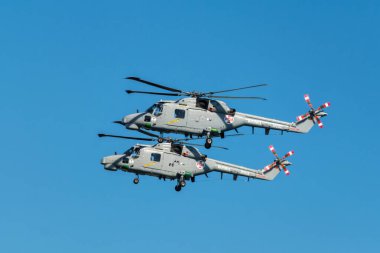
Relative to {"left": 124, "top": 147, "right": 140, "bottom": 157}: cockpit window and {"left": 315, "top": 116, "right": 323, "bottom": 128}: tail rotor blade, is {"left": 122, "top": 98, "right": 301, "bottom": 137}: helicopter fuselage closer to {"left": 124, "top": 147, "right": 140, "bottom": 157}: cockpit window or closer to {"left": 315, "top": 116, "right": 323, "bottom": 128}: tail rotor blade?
{"left": 124, "top": 147, "right": 140, "bottom": 157}: cockpit window

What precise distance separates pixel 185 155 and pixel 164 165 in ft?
6.17

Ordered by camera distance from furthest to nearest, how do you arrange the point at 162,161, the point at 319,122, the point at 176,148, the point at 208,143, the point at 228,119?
the point at 319,122 < the point at 176,148 < the point at 228,119 < the point at 162,161 < the point at 208,143

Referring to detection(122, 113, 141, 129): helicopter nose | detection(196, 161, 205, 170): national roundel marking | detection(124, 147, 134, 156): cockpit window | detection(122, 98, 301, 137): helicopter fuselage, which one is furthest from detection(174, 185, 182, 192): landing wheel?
detection(122, 113, 141, 129): helicopter nose

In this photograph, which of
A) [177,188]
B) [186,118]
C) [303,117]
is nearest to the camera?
[186,118]

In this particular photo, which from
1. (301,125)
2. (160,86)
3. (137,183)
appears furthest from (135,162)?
(301,125)

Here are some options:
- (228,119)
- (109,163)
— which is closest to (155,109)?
(109,163)

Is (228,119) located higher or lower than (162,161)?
higher

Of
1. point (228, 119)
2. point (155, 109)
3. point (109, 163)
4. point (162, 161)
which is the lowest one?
point (109, 163)

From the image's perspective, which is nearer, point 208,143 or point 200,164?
point 208,143

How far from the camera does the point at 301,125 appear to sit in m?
68.8

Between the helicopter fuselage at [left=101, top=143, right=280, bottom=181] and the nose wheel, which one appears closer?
the nose wheel

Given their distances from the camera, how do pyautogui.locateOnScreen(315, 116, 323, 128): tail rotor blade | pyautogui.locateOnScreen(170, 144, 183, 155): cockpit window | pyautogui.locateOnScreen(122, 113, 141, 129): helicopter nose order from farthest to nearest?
pyautogui.locateOnScreen(315, 116, 323, 128): tail rotor blade → pyautogui.locateOnScreen(170, 144, 183, 155): cockpit window → pyautogui.locateOnScreen(122, 113, 141, 129): helicopter nose

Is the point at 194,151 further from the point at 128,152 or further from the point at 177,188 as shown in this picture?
the point at 128,152

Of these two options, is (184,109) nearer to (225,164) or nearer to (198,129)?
(198,129)
